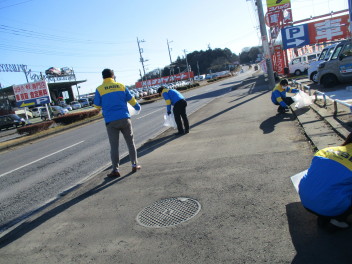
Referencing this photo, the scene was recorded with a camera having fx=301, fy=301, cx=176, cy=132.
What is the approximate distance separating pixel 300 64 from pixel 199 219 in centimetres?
2659

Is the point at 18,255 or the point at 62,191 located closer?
the point at 18,255

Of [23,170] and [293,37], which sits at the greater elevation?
[293,37]

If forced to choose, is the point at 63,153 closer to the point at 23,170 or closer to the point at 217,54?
the point at 23,170

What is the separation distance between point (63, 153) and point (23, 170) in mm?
1730

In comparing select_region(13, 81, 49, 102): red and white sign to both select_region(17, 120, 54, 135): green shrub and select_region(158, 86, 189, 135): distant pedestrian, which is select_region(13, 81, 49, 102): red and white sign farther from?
select_region(158, 86, 189, 135): distant pedestrian

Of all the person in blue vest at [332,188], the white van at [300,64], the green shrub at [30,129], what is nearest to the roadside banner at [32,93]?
the green shrub at [30,129]

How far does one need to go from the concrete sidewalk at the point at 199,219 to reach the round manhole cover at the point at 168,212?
5cm

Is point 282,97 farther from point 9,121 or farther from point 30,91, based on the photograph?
point 9,121

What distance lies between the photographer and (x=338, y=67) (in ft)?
41.5

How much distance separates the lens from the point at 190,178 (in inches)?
194

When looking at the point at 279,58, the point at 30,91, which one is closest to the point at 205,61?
the point at 279,58

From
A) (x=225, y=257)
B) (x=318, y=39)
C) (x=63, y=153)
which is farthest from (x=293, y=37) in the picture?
(x=225, y=257)

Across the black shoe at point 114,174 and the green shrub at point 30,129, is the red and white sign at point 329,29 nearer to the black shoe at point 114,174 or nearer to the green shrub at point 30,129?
the green shrub at point 30,129

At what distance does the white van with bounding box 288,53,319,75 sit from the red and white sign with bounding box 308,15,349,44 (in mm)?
1480
